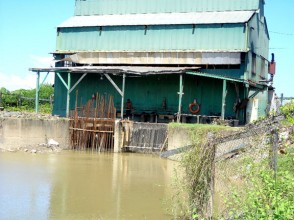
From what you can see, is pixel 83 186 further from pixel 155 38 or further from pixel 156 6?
pixel 156 6

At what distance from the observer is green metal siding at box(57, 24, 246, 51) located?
26969 millimetres

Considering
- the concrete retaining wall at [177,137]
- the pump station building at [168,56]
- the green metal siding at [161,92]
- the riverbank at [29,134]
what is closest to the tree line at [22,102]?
the pump station building at [168,56]

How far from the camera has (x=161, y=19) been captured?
2945cm

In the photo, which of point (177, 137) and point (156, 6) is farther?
point (156, 6)

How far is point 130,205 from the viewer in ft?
39.8

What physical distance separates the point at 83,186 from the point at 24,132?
10348 mm

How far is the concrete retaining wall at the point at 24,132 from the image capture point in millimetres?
23844

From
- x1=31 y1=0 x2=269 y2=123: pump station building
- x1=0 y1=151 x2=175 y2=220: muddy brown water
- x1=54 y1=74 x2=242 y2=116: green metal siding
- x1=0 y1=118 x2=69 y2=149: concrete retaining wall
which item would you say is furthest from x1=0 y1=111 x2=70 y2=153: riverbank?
x1=54 y1=74 x2=242 y2=116: green metal siding

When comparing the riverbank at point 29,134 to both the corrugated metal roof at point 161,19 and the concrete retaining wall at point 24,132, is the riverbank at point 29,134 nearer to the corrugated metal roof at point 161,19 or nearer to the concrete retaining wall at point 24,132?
A: the concrete retaining wall at point 24,132

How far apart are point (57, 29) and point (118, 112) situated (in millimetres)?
8034

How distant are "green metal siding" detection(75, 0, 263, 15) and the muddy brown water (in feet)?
39.3

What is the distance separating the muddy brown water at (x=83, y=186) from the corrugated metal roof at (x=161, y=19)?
10.0m

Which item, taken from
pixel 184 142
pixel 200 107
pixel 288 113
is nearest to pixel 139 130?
pixel 184 142

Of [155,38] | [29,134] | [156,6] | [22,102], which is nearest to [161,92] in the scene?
[155,38]
